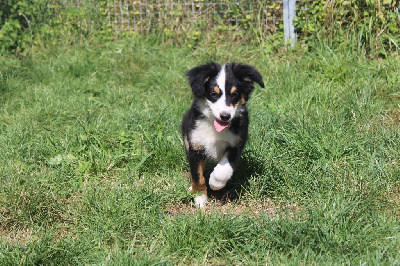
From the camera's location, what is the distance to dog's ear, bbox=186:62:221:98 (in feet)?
10.5

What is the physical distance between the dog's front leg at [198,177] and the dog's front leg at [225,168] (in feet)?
0.35

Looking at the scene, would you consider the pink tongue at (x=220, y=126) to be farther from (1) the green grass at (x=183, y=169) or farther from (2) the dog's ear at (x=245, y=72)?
(1) the green grass at (x=183, y=169)

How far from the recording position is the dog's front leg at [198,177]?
11.1ft

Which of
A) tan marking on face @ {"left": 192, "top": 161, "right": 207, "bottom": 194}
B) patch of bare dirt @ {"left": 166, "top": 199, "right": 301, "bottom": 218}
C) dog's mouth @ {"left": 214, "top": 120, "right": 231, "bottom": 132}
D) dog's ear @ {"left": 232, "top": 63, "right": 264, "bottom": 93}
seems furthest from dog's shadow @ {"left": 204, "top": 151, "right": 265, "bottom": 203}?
dog's ear @ {"left": 232, "top": 63, "right": 264, "bottom": 93}

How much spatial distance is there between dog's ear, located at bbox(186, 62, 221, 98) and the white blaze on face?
63mm

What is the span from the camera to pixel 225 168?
3.22 meters

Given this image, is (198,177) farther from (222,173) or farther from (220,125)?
(220,125)

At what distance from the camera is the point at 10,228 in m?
3.07

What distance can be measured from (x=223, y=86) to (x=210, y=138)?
0.39 metres

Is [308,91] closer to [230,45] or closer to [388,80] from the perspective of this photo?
[388,80]

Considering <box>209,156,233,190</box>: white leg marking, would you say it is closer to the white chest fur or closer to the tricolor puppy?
the tricolor puppy

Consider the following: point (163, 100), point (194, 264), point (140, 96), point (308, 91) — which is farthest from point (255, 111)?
point (194, 264)

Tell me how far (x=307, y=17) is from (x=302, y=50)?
1.47ft

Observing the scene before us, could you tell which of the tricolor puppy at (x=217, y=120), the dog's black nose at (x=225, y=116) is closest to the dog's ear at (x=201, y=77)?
the tricolor puppy at (x=217, y=120)
